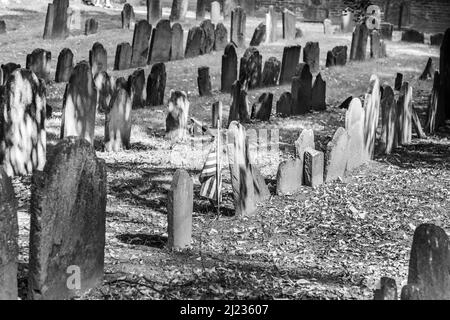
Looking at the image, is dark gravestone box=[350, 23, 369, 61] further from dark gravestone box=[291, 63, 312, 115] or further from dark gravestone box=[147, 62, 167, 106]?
dark gravestone box=[147, 62, 167, 106]

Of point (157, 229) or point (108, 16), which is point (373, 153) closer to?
point (157, 229)

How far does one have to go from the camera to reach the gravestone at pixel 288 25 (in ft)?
80.4

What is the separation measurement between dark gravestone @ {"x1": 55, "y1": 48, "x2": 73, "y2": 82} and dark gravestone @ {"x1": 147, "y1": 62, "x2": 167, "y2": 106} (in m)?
2.05

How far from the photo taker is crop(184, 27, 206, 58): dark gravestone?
20.8 metres

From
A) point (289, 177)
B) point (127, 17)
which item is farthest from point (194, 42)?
point (289, 177)

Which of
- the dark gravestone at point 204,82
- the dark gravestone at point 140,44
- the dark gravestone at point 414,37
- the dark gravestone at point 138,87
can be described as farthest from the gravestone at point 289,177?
the dark gravestone at point 414,37

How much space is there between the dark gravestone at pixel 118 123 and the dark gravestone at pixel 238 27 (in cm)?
1084

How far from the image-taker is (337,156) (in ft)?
37.9

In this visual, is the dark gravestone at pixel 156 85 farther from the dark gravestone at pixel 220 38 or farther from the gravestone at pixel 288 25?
the gravestone at pixel 288 25

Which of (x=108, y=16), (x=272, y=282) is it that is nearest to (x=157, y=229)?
(x=272, y=282)

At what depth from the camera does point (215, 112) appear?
547 inches

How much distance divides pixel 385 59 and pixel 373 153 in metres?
9.97

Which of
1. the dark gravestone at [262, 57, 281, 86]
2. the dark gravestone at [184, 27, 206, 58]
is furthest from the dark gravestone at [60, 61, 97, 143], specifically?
the dark gravestone at [184, 27, 206, 58]

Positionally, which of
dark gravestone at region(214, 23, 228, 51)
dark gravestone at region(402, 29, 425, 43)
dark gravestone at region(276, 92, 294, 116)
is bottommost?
dark gravestone at region(402, 29, 425, 43)
